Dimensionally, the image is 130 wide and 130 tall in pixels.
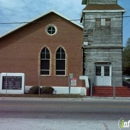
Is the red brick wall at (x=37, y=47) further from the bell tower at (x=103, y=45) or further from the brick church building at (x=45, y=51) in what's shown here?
the bell tower at (x=103, y=45)

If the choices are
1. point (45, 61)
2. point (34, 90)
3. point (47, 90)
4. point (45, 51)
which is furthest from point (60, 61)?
point (34, 90)

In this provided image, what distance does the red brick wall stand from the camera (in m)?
25.5

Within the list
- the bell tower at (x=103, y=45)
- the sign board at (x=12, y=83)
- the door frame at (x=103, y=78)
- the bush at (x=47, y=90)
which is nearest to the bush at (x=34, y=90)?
the bush at (x=47, y=90)

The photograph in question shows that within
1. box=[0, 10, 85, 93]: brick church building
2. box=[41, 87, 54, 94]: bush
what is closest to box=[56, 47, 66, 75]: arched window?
box=[0, 10, 85, 93]: brick church building

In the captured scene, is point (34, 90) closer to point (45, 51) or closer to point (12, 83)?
point (12, 83)

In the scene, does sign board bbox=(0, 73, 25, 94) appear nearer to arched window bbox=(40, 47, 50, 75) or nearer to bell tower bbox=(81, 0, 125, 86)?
arched window bbox=(40, 47, 50, 75)

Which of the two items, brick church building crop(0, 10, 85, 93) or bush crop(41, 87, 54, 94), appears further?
brick church building crop(0, 10, 85, 93)

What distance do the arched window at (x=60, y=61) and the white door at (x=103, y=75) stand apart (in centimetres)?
365

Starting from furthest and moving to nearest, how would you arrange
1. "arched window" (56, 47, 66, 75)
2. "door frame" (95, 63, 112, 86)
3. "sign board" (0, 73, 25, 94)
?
"arched window" (56, 47, 66, 75), "door frame" (95, 63, 112, 86), "sign board" (0, 73, 25, 94)

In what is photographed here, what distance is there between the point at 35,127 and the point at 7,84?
16.6m

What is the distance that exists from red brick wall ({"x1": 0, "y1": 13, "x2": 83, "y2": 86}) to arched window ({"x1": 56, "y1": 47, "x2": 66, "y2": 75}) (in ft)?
1.43

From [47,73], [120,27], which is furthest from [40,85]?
[120,27]

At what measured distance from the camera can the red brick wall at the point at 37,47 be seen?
83.8 ft

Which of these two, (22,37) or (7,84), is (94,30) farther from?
(7,84)
